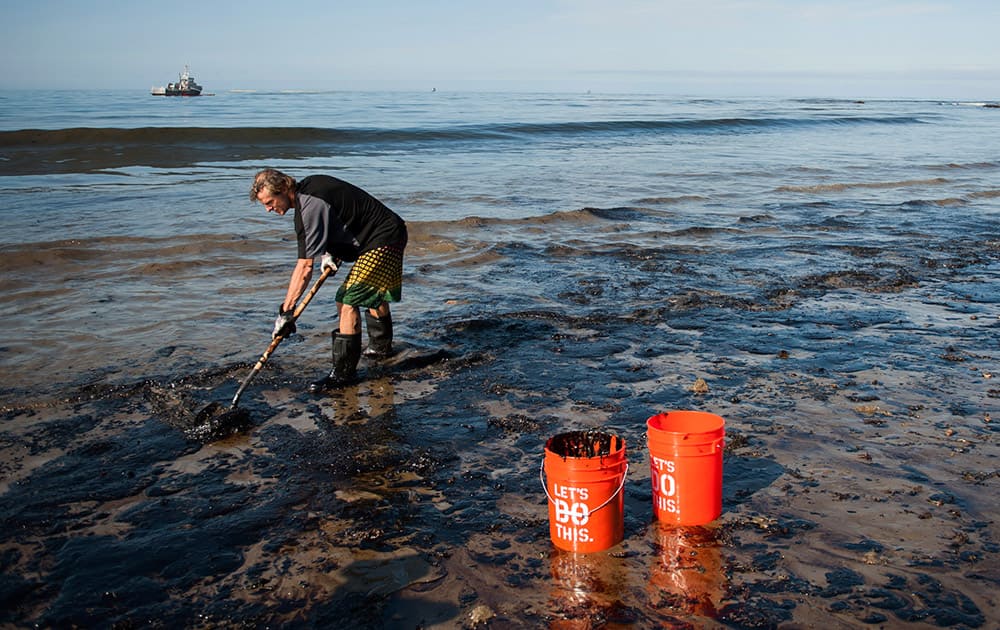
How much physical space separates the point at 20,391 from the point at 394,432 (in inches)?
121

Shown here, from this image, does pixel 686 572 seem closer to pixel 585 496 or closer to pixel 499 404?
pixel 585 496

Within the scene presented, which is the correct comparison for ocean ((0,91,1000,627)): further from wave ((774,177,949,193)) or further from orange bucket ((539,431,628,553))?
wave ((774,177,949,193))

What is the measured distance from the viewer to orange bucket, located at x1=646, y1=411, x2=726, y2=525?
402 centimetres

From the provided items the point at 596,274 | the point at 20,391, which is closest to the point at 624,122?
the point at 596,274

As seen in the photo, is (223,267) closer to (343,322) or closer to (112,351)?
(112,351)

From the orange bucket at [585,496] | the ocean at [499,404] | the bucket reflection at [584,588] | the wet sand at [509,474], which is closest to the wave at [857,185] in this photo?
the ocean at [499,404]

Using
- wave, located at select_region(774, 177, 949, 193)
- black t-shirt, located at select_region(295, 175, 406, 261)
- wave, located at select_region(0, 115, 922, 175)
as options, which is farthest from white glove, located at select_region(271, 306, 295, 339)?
wave, located at select_region(0, 115, 922, 175)

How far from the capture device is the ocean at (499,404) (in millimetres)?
3805

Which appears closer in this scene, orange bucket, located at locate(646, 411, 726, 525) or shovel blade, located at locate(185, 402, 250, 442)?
orange bucket, located at locate(646, 411, 726, 525)

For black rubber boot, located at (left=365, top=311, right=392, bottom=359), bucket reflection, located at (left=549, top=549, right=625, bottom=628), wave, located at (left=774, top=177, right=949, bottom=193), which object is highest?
wave, located at (left=774, top=177, right=949, bottom=193)

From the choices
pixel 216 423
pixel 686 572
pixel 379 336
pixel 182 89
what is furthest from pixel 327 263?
pixel 182 89

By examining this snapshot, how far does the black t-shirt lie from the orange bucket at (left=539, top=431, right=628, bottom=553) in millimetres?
2818

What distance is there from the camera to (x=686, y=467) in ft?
13.3

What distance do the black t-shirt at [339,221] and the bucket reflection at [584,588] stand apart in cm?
309
